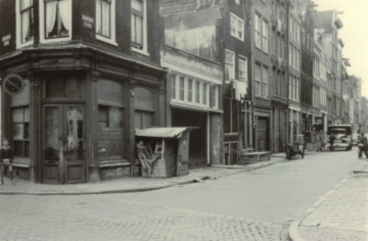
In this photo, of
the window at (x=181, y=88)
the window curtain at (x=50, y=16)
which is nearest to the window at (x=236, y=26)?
the window at (x=181, y=88)

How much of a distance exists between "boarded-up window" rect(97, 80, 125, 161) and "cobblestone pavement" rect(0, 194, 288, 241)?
5011 mm

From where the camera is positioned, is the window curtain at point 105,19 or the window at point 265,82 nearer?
the window curtain at point 105,19

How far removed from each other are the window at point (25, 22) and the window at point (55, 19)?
0.78 meters

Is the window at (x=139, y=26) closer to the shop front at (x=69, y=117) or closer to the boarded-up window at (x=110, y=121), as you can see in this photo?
the shop front at (x=69, y=117)

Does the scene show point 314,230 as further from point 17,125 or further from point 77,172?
point 17,125

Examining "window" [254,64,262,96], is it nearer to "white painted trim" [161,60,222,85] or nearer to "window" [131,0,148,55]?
"white painted trim" [161,60,222,85]

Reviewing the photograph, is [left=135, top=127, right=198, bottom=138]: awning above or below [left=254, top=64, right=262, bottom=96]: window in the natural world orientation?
below

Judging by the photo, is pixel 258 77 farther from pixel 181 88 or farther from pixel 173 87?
pixel 173 87

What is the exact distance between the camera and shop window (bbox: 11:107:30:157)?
54.1 ft

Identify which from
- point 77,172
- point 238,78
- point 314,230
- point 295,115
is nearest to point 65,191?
point 77,172

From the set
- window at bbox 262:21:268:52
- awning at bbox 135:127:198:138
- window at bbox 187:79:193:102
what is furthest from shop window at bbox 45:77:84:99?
window at bbox 262:21:268:52

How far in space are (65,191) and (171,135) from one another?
4.97 m

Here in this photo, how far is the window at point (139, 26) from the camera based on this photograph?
17797 millimetres

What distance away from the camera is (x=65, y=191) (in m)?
13.1
